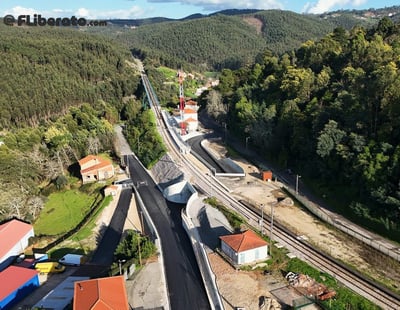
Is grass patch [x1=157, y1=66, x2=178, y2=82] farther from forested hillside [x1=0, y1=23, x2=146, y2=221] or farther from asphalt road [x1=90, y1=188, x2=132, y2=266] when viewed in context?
asphalt road [x1=90, y1=188, x2=132, y2=266]

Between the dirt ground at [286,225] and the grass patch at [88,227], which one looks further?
the grass patch at [88,227]

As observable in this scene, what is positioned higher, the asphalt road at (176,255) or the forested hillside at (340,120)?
→ the forested hillside at (340,120)

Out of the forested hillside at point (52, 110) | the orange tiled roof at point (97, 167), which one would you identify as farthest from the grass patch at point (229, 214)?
the forested hillside at point (52, 110)

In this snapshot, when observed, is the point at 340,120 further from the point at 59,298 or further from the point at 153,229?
the point at 59,298

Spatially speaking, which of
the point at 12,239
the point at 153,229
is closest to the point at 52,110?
the point at 12,239

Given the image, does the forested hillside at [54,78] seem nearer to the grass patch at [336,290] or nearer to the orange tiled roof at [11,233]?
the orange tiled roof at [11,233]

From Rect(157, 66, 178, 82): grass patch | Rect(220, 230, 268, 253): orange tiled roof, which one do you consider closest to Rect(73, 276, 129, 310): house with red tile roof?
Rect(220, 230, 268, 253): orange tiled roof

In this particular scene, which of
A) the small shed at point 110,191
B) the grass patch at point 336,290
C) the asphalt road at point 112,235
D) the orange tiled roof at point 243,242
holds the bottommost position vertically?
Answer: the asphalt road at point 112,235
